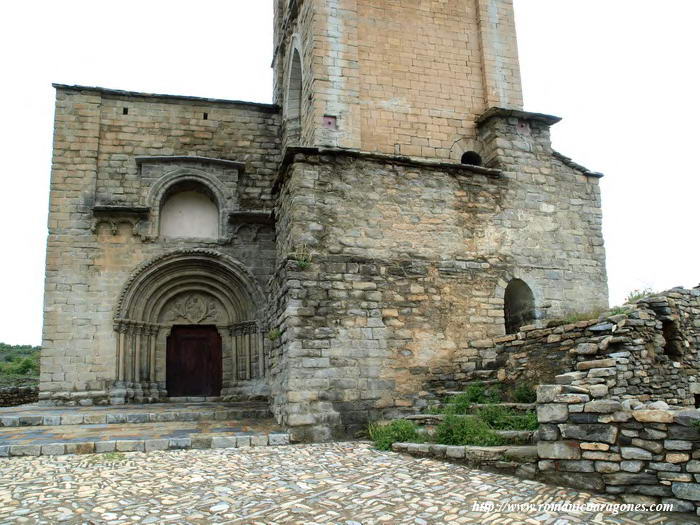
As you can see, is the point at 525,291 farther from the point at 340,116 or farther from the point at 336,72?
the point at 336,72

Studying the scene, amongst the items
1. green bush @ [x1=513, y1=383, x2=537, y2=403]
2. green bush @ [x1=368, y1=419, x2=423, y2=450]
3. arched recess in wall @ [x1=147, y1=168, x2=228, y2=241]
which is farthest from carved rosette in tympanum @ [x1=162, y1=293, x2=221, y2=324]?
green bush @ [x1=513, y1=383, x2=537, y2=403]

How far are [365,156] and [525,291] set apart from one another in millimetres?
3329

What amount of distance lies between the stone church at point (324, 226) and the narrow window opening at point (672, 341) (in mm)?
2186

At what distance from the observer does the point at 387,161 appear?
29.0 ft

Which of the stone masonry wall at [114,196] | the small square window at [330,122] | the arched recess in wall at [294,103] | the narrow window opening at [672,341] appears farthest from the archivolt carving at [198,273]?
the narrow window opening at [672,341]

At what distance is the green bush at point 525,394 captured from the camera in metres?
6.91

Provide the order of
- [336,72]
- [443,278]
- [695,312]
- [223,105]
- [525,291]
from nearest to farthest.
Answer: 1. [695,312]
2. [443,278]
3. [525,291]
4. [336,72]
5. [223,105]

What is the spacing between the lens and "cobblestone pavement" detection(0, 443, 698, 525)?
404 cm

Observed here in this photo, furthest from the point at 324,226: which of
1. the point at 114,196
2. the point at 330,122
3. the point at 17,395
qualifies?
the point at 17,395

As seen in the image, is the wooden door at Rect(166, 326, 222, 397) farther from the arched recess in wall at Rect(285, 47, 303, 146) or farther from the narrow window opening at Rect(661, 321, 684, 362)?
the narrow window opening at Rect(661, 321, 684, 362)

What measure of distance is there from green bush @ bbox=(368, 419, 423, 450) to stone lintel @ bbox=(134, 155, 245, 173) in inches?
307

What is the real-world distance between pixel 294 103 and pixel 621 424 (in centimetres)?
1091

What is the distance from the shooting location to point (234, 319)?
12.8 m

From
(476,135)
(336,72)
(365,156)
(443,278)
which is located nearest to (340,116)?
(336,72)
